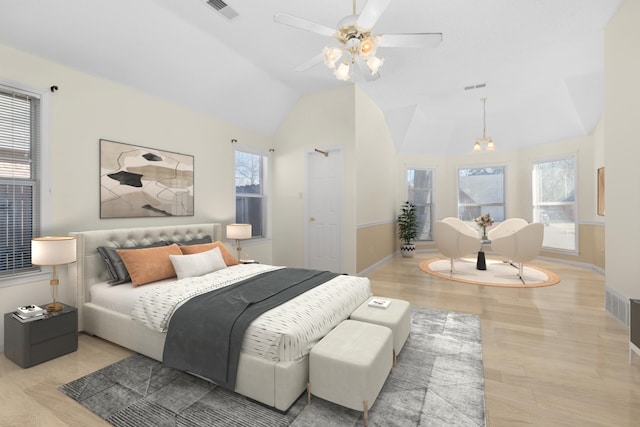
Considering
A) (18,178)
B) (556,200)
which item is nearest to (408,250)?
(556,200)

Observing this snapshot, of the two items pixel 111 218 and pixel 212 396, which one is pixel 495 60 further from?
pixel 111 218

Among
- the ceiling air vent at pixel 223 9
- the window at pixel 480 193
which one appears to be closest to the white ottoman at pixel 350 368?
the ceiling air vent at pixel 223 9

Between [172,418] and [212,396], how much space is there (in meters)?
0.27

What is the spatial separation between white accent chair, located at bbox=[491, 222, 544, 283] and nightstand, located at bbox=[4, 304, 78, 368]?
5.71m

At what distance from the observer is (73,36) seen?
9.21 ft

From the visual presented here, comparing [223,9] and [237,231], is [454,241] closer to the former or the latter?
[237,231]

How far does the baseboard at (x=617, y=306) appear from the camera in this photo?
9.73ft

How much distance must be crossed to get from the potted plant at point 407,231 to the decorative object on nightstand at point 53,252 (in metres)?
6.15

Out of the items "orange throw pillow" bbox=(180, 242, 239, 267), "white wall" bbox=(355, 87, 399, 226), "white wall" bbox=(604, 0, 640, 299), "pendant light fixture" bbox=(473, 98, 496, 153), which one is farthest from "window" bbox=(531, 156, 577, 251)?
"orange throw pillow" bbox=(180, 242, 239, 267)

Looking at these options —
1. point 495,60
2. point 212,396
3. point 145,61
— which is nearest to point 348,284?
point 212,396

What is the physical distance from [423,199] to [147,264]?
6813 millimetres

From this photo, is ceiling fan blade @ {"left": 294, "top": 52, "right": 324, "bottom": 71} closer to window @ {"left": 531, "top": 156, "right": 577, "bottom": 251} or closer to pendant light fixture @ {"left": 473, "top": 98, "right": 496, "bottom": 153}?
pendant light fixture @ {"left": 473, "top": 98, "right": 496, "bottom": 153}

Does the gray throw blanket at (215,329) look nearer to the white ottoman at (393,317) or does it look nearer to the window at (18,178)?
the white ottoman at (393,317)

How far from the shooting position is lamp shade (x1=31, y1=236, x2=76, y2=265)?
2.44m
